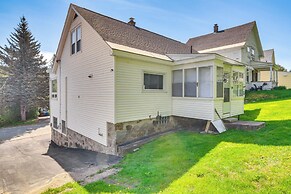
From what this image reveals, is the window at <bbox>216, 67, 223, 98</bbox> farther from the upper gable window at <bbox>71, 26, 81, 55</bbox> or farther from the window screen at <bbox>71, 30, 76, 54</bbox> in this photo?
the window screen at <bbox>71, 30, 76, 54</bbox>

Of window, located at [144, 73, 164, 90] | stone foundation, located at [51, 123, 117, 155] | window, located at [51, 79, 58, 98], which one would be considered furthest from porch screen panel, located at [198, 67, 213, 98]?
window, located at [51, 79, 58, 98]

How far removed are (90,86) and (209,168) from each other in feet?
21.4

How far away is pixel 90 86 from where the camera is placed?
8.55 m

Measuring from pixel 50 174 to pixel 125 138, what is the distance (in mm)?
3102

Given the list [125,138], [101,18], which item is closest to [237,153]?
[125,138]

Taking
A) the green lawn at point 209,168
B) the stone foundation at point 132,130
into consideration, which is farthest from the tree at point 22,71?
the green lawn at point 209,168

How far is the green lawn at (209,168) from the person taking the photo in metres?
3.54

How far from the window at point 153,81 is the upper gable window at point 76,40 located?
15.1 feet

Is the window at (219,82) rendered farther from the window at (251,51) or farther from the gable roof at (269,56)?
the gable roof at (269,56)

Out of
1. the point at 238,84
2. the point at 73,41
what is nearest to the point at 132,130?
the point at 238,84

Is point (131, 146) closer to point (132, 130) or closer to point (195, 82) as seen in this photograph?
point (132, 130)

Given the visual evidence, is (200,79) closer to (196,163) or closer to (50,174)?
(196,163)

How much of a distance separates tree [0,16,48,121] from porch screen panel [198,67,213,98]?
24.1m

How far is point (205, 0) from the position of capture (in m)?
10.2
